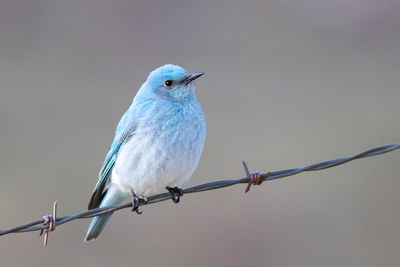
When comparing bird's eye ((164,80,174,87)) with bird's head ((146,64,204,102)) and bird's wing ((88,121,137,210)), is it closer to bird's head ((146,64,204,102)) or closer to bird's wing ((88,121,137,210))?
bird's head ((146,64,204,102))

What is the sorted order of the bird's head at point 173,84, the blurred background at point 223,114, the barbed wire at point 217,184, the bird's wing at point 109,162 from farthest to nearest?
the blurred background at point 223,114 → the bird's head at point 173,84 → the bird's wing at point 109,162 → the barbed wire at point 217,184

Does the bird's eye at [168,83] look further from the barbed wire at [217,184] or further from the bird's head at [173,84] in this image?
the barbed wire at [217,184]

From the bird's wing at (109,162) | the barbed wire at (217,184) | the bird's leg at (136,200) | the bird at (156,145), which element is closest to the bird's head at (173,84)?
the bird at (156,145)

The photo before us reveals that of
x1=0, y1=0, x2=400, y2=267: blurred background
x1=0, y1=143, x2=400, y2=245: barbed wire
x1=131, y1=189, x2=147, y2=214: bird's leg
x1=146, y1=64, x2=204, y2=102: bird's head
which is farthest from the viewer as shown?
x1=0, y1=0, x2=400, y2=267: blurred background

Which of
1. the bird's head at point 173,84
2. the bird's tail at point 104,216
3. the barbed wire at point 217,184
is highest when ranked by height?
the bird's head at point 173,84

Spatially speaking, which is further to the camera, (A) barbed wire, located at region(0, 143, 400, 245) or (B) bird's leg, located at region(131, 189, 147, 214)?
(B) bird's leg, located at region(131, 189, 147, 214)

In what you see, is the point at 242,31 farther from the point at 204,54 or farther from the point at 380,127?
the point at 380,127

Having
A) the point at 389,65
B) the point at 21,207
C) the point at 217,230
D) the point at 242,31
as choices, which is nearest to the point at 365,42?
the point at 389,65

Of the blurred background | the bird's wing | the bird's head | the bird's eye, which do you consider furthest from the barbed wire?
the blurred background
